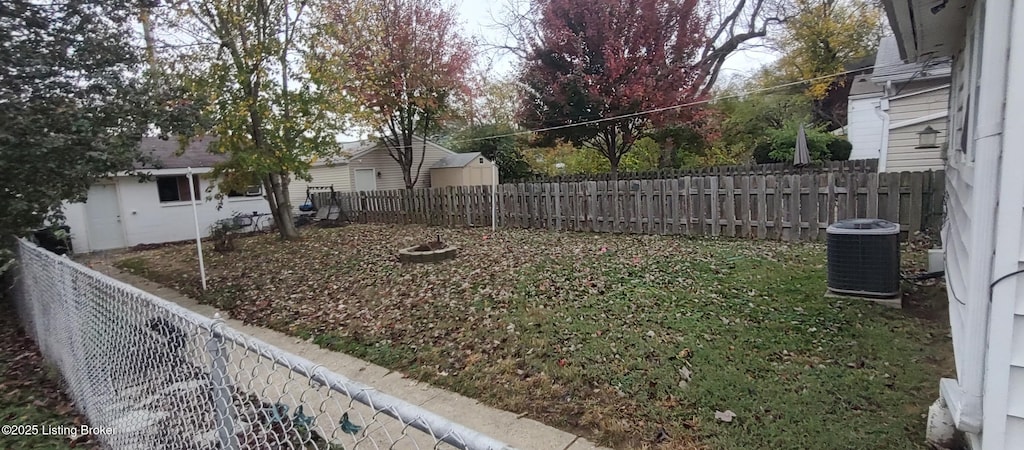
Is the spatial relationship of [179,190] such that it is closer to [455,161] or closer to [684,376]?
[455,161]

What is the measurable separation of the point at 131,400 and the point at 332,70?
982 centimetres

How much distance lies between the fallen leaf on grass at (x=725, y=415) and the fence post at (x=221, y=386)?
105 inches

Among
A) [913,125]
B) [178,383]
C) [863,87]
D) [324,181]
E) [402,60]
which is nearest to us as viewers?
[178,383]

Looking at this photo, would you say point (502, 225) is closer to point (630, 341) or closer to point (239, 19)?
point (239, 19)

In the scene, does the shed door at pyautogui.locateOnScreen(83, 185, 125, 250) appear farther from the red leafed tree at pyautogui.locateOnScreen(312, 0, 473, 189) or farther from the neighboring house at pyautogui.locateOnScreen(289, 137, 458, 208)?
the red leafed tree at pyautogui.locateOnScreen(312, 0, 473, 189)

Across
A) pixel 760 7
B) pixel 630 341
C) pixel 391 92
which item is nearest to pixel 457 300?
pixel 630 341

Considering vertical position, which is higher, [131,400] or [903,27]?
[903,27]

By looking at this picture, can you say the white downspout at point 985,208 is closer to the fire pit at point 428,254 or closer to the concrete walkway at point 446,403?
the concrete walkway at point 446,403

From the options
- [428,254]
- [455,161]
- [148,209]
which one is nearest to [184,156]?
[148,209]

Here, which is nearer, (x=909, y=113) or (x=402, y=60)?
(x=909, y=113)

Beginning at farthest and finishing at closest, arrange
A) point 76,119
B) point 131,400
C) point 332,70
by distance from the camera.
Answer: point 332,70 < point 76,119 < point 131,400

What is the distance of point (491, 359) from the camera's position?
4.28 m

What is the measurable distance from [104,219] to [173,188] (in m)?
2.02

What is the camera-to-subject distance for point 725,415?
3088mm
